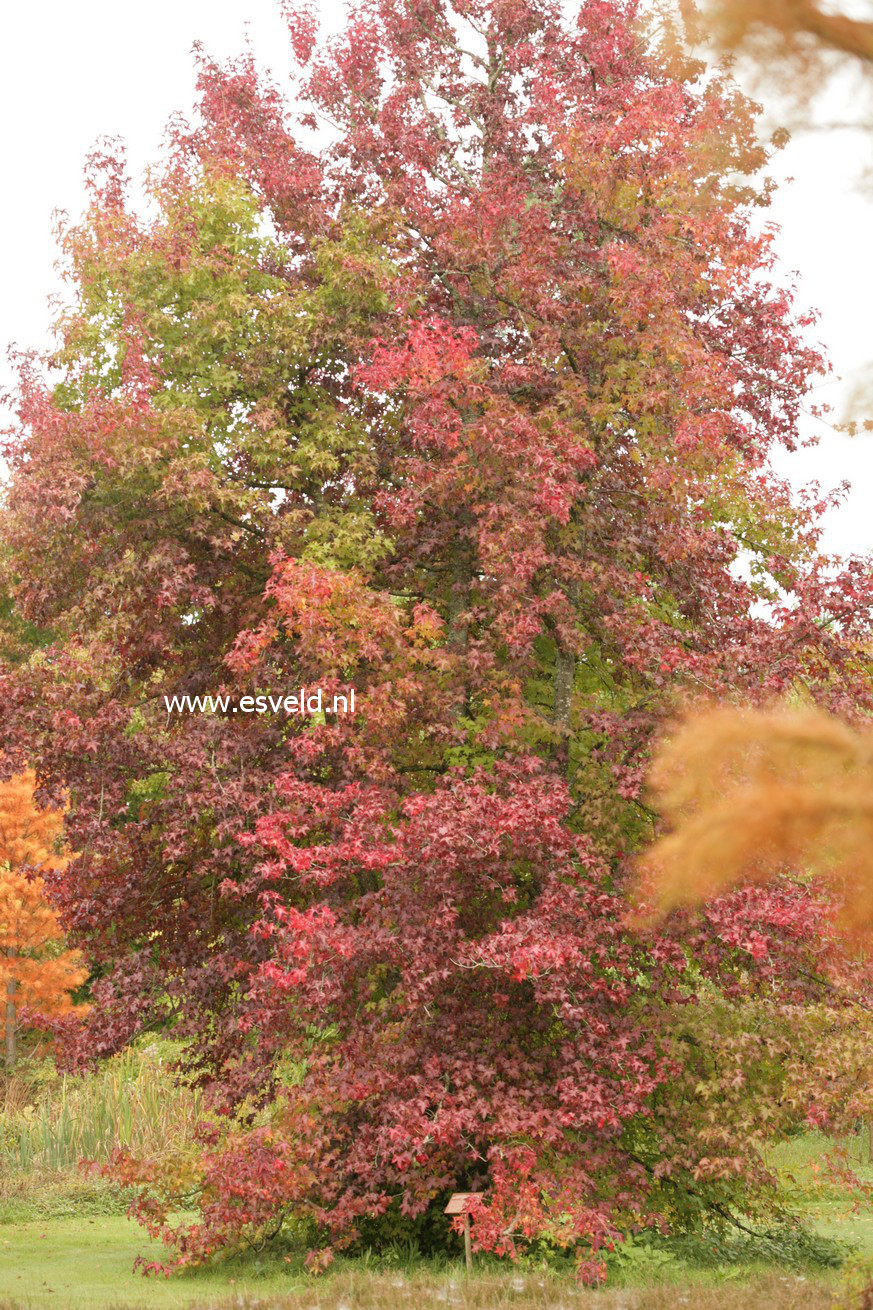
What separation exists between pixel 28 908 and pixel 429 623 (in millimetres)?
12669

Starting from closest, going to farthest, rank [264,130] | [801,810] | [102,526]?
[801,810] → [102,526] → [264,130]

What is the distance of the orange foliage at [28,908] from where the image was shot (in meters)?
19.7

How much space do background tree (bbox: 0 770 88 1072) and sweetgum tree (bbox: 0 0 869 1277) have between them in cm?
772

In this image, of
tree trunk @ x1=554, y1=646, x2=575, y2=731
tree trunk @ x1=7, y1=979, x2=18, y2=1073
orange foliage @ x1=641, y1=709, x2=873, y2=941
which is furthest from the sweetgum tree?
tree trunk @ x1=7, y1=979, x2=18, y2=1073

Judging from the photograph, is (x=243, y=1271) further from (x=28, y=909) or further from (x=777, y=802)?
(x=28, y=909)

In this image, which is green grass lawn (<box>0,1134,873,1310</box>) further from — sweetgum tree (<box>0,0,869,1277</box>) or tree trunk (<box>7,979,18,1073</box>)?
tree trunk (<box>7,979,18,1073</box>)

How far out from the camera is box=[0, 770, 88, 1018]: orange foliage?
1966 centimetres

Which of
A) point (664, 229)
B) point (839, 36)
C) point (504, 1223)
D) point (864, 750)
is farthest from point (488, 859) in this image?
point (839, 36)

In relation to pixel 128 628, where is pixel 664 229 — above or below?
above

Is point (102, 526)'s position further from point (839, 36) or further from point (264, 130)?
point (839, 36)

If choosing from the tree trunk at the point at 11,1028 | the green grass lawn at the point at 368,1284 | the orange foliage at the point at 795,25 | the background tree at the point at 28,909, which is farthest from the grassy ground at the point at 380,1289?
the tree trunk at the point at 11,1028

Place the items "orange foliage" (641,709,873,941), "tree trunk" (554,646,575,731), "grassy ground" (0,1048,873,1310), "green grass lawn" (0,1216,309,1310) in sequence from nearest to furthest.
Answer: "orange foliage" (641,709,873,941) < "grassy ground" (0,1048,873,1310) < "green grass lawn" (0,1216,309,1310) < "tree trunk" (554,646,575,731)

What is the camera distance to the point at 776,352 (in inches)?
497

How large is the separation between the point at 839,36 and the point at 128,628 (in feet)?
27.9
